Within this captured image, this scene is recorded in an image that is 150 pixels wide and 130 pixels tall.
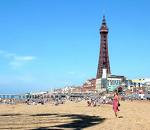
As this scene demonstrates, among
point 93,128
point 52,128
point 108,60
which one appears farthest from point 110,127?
point 108,60

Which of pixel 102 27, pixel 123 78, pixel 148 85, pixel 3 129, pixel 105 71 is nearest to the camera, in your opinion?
pixel 3 129

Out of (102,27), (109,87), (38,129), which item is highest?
(102,27)

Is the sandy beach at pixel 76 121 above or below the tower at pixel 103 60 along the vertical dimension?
below

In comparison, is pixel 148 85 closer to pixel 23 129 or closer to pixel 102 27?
pixel 102 27

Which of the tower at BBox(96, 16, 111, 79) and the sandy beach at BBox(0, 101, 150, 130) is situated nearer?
the sandy beach at BBox(0, 101, 150, 130)

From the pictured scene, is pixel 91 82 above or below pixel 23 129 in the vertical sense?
above

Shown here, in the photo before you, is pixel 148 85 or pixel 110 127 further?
pixel 148 85

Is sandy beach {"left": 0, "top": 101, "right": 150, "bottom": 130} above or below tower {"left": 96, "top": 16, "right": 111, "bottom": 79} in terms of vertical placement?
below

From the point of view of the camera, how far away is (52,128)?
15.5m

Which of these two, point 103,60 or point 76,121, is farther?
point 103,60

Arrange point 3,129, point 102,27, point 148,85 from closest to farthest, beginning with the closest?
point 3,129 → point 148,85 → point 102,27

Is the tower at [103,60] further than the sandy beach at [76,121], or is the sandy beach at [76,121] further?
the tower at [103,60]

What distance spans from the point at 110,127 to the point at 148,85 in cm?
11665

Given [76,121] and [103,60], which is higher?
[103,60]
